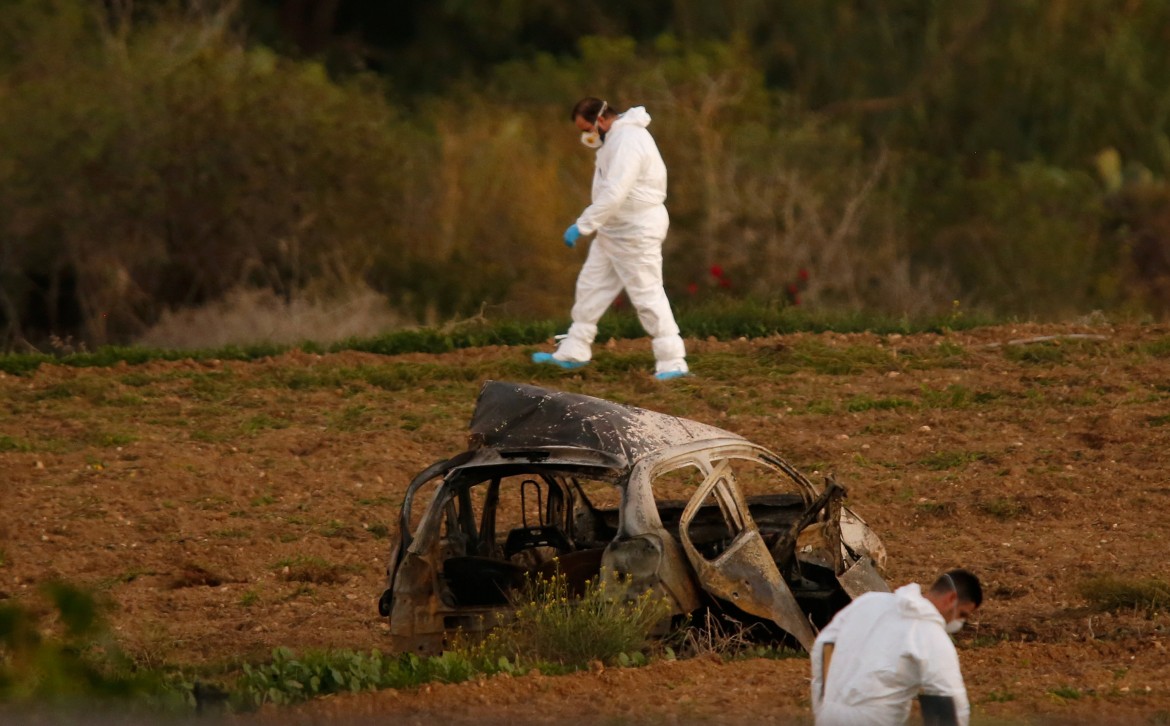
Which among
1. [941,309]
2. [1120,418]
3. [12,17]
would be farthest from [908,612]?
[12,17]

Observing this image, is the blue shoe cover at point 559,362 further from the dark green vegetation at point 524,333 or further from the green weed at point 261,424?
the green weed at point 261,424

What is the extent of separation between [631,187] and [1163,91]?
17665mm

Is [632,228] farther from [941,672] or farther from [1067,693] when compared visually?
[941,672]

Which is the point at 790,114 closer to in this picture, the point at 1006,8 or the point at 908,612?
the point at 1006,8

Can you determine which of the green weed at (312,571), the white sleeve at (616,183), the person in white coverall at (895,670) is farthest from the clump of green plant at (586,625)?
the white sleeve at (616,183)

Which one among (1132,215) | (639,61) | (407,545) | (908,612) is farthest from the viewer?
(1132,215)

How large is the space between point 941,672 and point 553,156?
19.1 metres

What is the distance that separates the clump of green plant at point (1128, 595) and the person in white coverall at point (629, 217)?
5.44 metres

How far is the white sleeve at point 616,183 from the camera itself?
14.7 metres

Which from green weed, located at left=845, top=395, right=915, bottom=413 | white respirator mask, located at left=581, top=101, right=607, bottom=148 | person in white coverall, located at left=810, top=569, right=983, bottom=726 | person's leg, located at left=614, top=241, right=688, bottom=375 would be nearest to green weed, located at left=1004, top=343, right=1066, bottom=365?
green weed, located at left=845, top=395, right=915, bottom=413

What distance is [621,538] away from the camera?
8742 millimetres

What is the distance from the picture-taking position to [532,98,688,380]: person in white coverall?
1476 centimetres

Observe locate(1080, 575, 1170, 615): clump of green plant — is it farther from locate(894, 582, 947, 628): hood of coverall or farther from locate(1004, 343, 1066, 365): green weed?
locate(1004, 343, 1066, 365): green weed

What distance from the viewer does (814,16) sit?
30.8 metres
